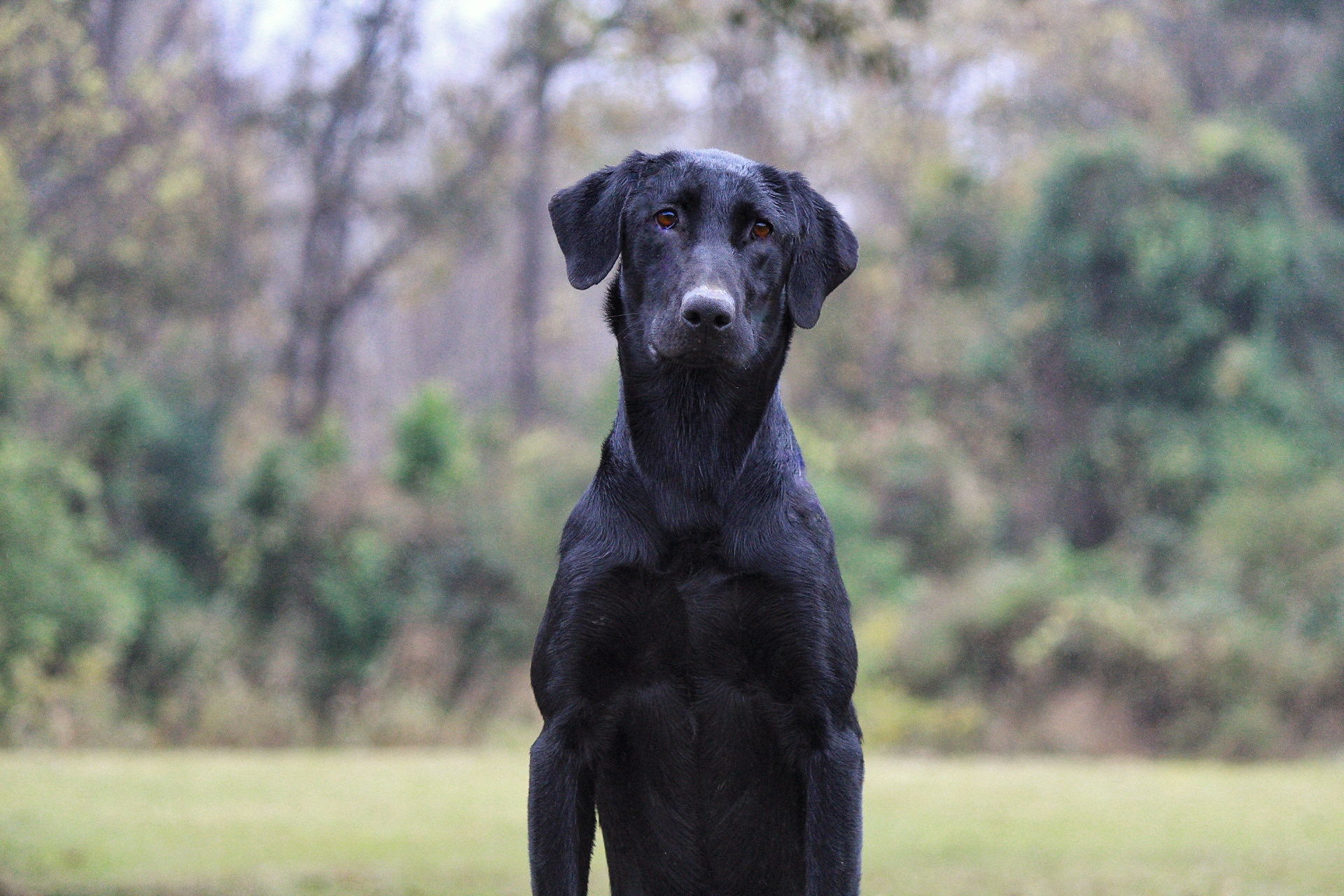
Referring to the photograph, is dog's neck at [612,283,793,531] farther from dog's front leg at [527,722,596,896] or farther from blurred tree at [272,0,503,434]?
blurred tree at [272,0,503,434]

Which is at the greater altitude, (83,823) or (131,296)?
(131,296)

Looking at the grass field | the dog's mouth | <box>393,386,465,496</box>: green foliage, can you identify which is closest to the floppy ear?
the dog's mouth

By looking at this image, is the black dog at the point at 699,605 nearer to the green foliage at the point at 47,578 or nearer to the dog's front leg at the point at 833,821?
the dog's front leg at the point at 833,821

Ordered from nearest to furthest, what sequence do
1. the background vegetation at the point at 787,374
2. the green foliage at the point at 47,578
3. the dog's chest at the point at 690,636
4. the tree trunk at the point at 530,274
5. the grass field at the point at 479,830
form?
1. the dog's chest at the point at 690,636
2. the grass field at the point at 479,830
3. the green foliage at the point at 47,578
4. the background vegetation at the point at 787,374
5. the tree trunk at the point at 530,274

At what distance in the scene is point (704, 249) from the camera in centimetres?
289

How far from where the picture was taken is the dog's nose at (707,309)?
108 inches

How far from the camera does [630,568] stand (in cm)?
288

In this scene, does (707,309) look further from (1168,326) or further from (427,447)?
(1168,326)

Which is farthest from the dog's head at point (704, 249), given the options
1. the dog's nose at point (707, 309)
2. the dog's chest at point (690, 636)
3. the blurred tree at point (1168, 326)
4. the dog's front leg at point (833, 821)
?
the blurred tree at point (1168, 326)

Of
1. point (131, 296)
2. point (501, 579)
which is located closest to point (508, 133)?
point (131, 296)

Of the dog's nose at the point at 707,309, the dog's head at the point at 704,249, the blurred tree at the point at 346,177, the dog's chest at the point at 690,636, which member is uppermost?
the blurred tree at the point at 346,177

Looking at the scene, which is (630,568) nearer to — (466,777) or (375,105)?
(466,777)

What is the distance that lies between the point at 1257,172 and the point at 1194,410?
359cm

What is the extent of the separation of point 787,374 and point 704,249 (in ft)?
71.7
